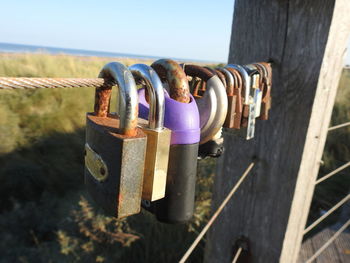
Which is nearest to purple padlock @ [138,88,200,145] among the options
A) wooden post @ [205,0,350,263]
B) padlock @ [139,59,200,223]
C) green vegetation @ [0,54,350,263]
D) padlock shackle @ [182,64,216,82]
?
padlock @ [139,59,200,223]

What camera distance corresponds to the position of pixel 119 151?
0.31 meters

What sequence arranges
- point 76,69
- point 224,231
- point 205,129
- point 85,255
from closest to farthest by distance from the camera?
point 205,129 < point 224,231 < point 85,255 < point 76,69

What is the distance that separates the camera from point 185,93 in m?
0.38

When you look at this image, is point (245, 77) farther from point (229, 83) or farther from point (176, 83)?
point (176, 83)

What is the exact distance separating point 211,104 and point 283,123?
35cm

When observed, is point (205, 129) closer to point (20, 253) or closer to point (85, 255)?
point (85, 255)

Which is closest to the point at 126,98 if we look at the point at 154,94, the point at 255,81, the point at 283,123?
the point at 154,94

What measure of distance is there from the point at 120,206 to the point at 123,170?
0.04 meters

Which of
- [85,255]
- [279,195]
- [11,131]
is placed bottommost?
[85,255]

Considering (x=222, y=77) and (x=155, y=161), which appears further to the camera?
(x=222, y=77)

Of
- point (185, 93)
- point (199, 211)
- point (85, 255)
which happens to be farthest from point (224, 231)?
point (85, 255)

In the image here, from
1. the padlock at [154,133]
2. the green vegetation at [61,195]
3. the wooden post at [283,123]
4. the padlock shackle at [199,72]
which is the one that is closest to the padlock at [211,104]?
the padlock shackle at [199,72]

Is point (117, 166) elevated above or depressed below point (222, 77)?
below

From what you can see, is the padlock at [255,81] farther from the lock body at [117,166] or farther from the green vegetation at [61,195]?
the green vegetation at [61,195]
